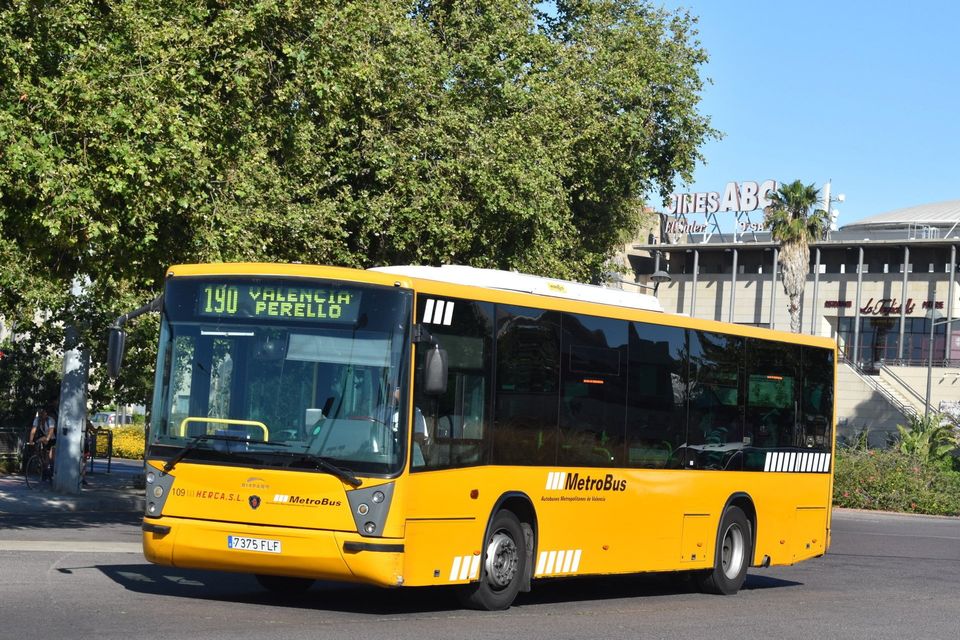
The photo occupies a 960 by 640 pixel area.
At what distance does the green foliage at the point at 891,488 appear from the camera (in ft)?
138

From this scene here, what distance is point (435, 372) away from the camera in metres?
11.5

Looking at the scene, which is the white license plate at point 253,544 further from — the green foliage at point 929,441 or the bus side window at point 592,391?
the green foliage at point 929,441

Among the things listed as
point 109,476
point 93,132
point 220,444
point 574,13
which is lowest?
point 109,476

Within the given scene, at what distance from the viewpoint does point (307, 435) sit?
11.5 meters

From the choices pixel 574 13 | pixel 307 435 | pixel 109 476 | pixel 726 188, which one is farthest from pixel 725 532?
pixel 726 188

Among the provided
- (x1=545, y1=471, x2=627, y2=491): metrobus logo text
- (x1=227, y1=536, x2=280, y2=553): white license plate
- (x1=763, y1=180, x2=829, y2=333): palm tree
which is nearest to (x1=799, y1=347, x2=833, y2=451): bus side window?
(x1=545, y1=471, x2=627, y2=491): metrobus logo text

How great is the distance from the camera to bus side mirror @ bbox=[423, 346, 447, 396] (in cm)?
1145

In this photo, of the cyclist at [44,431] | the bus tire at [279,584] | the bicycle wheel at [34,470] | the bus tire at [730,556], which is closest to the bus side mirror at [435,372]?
the bus tire at [279,584]

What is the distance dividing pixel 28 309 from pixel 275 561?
2026cm

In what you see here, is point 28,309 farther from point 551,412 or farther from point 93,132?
point 551,412

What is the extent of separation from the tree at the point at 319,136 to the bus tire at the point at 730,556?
7482 mm

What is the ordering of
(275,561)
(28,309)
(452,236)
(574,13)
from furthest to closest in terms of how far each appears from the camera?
(574,13)
(28,309)
(452,236)
(275,561)

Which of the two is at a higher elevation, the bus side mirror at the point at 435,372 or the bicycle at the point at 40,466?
the bus side mirror at the point at 435,372

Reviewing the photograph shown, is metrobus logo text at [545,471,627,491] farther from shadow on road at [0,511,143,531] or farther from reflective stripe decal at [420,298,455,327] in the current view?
shadow on road at [0,511,143,531]
